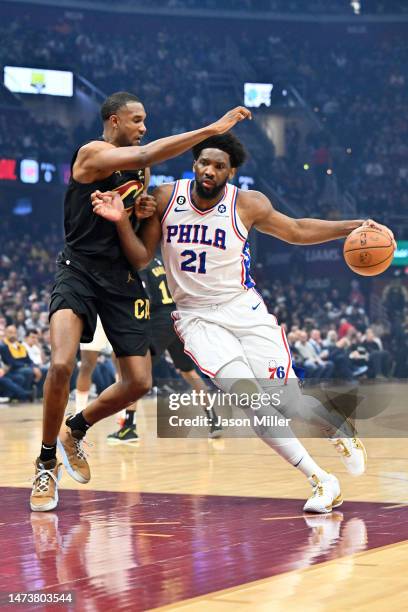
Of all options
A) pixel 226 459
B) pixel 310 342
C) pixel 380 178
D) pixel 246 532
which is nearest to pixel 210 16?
pixel 380 178

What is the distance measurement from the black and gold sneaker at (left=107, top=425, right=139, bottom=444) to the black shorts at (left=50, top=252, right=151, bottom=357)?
11.1 feet

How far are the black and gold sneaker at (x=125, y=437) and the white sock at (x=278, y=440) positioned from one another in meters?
3.66

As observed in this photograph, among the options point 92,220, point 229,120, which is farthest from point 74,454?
point 229,120

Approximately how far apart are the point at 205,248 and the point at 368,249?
0.88 meters

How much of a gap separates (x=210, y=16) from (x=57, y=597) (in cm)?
3022

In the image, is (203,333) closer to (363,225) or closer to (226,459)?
(363,225)

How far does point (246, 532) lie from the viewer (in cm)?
434

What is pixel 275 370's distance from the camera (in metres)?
5.27

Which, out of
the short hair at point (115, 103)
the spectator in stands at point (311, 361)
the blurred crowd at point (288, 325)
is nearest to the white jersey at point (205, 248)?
the short hair at point (115, 103)

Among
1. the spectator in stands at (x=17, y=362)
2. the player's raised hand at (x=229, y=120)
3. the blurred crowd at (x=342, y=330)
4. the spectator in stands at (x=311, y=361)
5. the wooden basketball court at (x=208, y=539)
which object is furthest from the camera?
the blurred crowd at (x=342, y=330)

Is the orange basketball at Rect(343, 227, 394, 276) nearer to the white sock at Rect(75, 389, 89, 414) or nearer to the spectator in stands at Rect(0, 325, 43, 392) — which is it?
the white sock at Rect(75, 389, 89, 414)

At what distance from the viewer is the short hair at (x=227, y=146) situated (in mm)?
5371

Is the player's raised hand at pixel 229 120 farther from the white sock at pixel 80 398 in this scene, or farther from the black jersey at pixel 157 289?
the white sock at pixel 80 398

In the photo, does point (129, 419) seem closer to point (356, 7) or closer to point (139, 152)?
point (139, 152)
